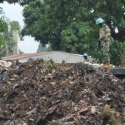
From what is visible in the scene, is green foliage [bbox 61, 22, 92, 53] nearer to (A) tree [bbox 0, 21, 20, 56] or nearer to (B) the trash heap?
(A) tree [bbox 0, 21, 20, 56]

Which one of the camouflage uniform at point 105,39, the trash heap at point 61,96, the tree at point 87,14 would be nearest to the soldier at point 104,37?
the camouflage uniform at point 105,39

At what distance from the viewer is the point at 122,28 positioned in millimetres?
19188

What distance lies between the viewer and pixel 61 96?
815cm

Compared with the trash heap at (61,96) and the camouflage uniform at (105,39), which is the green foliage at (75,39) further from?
the trash heap at (61,96)

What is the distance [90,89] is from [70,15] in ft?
35.7

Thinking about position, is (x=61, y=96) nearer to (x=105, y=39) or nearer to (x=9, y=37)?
(x=105, y=39)

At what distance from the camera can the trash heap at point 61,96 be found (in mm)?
7461

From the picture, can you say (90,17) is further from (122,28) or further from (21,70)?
(21,70)

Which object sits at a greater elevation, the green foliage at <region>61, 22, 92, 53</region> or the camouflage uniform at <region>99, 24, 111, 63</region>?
the green foliage at <region>61, 22, 92, 53</region>

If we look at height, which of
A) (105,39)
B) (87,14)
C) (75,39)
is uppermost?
(87,14)

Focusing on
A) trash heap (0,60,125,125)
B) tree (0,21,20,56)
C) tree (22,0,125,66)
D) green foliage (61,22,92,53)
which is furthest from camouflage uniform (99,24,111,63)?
Answer: tree (0,21,20,56)

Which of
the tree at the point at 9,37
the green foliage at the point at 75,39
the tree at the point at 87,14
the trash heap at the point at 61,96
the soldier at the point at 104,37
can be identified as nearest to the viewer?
the trash heap at the point at 61,96

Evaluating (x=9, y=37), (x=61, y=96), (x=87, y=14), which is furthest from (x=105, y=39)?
(x=9, y=37)

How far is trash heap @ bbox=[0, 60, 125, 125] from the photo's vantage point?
24.5ft
